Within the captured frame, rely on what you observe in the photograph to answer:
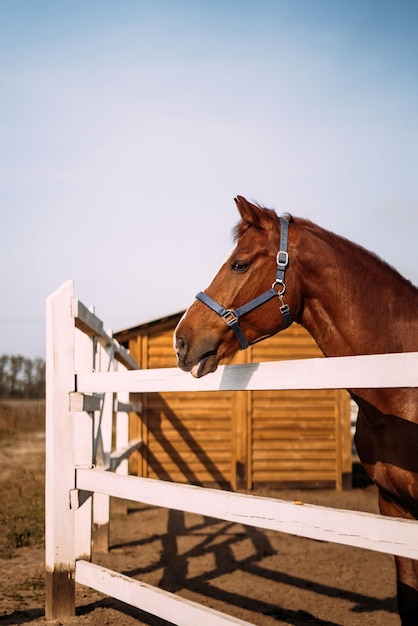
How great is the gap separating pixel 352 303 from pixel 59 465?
181 centimetres

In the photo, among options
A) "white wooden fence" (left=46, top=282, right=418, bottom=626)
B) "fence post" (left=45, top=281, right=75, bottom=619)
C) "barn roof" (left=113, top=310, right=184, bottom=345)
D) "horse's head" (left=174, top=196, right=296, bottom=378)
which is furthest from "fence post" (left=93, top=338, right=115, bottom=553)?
"barn roof" (left=113, top=310, right=184, bottom=345)

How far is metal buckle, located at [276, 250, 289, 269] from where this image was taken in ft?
8.97

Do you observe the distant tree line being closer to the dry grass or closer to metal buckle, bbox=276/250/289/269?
the dry grass

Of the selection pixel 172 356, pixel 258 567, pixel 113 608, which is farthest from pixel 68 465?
pixel 172 356

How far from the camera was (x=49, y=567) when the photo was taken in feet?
10.9

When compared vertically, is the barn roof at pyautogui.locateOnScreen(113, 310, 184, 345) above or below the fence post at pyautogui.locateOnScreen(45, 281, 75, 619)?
above

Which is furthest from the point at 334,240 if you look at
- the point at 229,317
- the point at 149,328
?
the point at 149,328

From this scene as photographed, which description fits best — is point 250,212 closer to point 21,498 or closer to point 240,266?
point 240,266

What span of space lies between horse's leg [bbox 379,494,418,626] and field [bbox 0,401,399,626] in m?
1.25

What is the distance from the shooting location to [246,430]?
10539 mm

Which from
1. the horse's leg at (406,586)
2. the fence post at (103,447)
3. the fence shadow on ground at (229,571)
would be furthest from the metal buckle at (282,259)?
the fence shadow on ground at (229,571)

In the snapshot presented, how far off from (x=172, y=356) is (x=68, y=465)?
7250mm

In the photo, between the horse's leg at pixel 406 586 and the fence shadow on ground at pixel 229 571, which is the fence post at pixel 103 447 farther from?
the horse's leg at pixel 406 586

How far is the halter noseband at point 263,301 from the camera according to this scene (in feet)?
8.55
